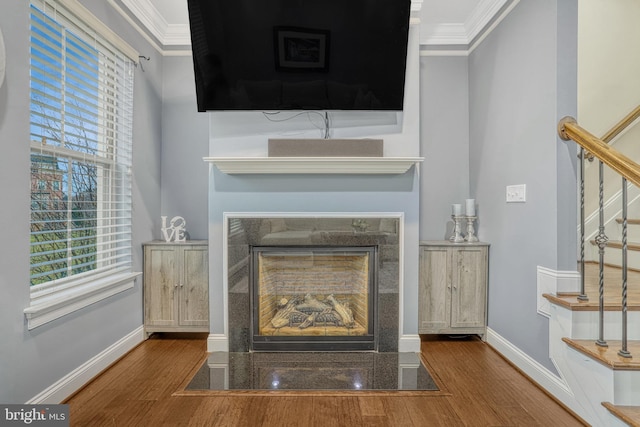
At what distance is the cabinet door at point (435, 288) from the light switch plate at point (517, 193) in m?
0.63

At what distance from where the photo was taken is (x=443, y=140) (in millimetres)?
3375

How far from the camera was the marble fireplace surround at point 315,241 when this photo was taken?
270 centimetres

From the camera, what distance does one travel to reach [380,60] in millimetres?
2514

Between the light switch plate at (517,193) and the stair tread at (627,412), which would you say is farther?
the light switch plate at (517,193)

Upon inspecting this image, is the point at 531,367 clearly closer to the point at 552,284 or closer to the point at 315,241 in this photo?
the point at 552,284

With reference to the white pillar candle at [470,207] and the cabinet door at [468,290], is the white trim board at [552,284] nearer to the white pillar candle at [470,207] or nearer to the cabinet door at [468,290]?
the cabinet door at [468,290]

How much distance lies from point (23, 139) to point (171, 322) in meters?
1.73

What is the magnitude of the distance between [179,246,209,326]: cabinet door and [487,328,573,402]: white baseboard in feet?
7.39

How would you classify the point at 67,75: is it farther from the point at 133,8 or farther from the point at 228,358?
the point at 228,358

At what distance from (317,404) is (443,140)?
2.49 m

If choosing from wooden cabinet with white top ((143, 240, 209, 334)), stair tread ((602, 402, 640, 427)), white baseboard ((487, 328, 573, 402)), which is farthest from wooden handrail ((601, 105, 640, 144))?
wooden cabinet with white top ((143, 240, 209, 334))

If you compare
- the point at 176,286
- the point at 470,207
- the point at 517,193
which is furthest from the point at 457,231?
the point at 176,286

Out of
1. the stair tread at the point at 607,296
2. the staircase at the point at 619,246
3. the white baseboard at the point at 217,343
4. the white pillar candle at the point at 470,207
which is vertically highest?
the white pillar candle at the point at 470,207

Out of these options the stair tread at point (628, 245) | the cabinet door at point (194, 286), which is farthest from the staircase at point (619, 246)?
the cabinet door at point (194, 286)
